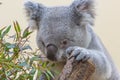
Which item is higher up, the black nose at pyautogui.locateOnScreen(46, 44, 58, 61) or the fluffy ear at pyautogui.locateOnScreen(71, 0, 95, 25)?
the fluffy ear at pyautogui.locateOnScreen(71, 0, 95, 25)

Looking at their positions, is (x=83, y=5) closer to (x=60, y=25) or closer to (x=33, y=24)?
(x=60, y=25)

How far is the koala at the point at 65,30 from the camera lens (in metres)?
1.60

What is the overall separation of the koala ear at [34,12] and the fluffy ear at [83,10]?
6.7 inches

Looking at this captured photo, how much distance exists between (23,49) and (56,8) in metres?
→ 0.58

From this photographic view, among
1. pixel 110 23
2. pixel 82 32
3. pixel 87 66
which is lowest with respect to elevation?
pixel 87 66

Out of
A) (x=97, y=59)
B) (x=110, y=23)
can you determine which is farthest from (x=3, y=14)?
(x=97, y=59)

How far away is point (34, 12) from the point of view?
1.80 meters

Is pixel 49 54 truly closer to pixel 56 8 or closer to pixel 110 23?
pixel 56 8

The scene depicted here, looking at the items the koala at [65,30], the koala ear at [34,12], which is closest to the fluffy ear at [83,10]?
the koala at [65,30]

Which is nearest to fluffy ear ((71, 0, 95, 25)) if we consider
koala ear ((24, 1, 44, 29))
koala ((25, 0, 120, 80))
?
koala ((25, 0, 120, 80))

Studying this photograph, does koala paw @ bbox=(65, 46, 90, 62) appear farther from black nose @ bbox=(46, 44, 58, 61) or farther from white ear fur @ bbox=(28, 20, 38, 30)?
white ear fur @ bbox=(28, 20, 38, 30)

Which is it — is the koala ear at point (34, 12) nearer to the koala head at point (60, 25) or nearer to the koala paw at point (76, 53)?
the koala head at point (60, 25)

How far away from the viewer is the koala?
1.60 m

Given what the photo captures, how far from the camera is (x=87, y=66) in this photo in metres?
1.27
